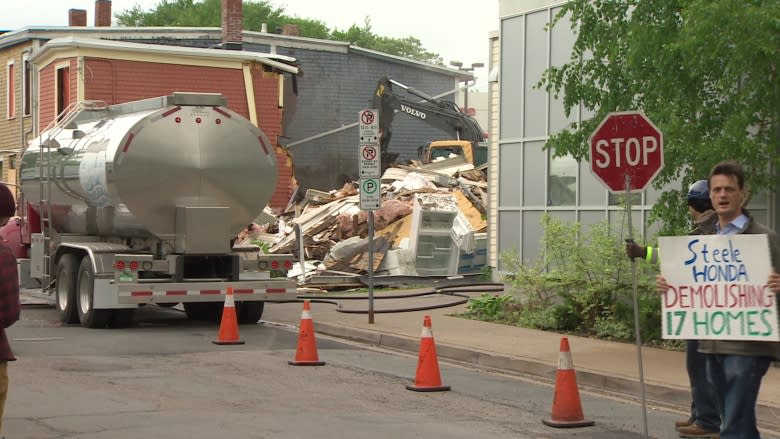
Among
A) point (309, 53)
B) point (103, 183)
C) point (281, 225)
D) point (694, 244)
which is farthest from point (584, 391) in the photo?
point (309, 53)

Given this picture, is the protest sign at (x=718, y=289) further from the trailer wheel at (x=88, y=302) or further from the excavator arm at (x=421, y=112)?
the excavator arm at (x=421, y=112)

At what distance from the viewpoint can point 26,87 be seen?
40.0 metres

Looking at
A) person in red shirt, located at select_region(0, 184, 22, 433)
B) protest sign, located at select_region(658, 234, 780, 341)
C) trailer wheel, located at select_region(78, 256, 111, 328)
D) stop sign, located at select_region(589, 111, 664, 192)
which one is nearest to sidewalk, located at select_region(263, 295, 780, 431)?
stop sign, located at select_region(589, 111, 664, 192)

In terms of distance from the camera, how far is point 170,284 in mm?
17156

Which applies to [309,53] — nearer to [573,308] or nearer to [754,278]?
[573,308]

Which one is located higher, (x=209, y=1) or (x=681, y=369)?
(x=209, y=1)

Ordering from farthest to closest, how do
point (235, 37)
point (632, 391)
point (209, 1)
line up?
point (209, 1)
point (235, 37)
point (632, 391)

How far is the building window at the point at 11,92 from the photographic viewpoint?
4103 centimetres

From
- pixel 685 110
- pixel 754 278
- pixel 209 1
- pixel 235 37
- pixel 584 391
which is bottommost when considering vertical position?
pixel 584 391

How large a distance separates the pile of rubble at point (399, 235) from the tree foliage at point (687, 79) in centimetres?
1082

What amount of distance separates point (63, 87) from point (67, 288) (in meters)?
16.1

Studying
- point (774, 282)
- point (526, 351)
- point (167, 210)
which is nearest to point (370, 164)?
Answer: point (167, 210)

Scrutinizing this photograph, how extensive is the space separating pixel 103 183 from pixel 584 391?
8.40 meters

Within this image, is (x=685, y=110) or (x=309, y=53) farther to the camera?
(x=309, y=53)
